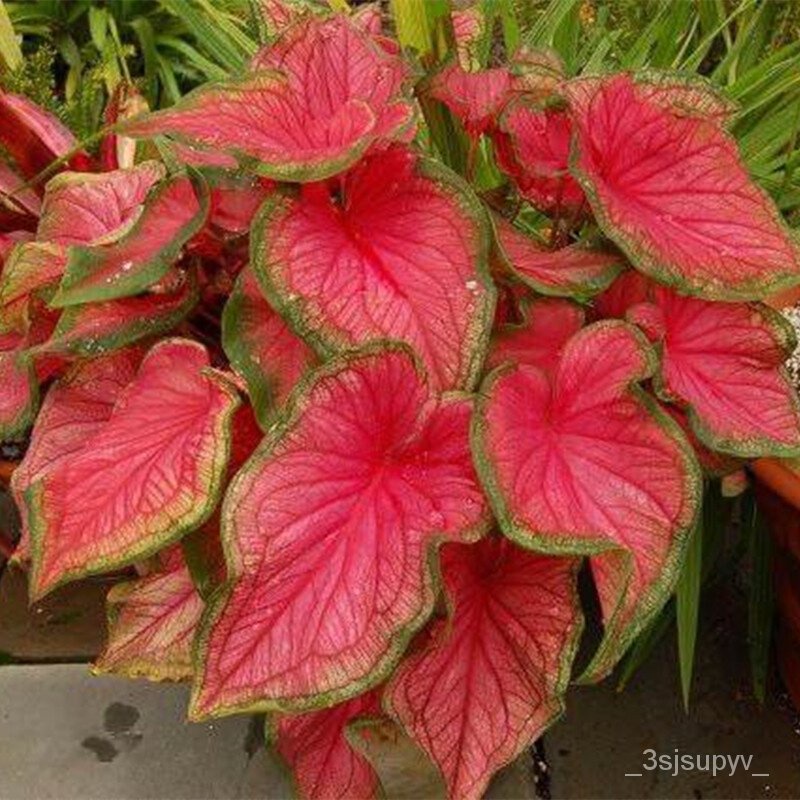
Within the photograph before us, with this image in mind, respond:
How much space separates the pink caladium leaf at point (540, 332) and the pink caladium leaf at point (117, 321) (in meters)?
0.25

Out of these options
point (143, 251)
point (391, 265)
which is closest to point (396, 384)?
point (391, 265)

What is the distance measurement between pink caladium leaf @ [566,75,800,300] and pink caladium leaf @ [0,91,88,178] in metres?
0.51

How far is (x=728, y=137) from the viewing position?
0.93 metres

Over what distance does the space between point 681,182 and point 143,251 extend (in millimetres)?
409

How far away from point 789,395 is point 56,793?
90 cm

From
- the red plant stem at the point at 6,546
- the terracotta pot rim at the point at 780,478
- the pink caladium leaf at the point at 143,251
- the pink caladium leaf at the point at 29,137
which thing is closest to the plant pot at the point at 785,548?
the terracotta pot rim at the point at 780,478

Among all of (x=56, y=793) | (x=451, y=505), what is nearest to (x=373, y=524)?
(x=451, y=505)

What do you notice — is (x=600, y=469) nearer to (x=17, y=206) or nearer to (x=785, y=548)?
(x=785, y=548)

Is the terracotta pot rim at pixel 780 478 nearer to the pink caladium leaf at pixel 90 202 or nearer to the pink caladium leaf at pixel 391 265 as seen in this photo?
the pink caladium leaf at pixel 391 265

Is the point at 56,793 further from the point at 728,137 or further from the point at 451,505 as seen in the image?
the point at 728,137

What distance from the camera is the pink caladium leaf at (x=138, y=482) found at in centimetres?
83

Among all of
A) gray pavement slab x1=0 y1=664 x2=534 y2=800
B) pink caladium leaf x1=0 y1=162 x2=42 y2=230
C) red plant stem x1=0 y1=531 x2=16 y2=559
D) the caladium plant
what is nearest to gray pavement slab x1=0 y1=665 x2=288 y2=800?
gray pavement slab x1=0 y1=664 x2=534 y2=800

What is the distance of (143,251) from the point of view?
2.93 feet

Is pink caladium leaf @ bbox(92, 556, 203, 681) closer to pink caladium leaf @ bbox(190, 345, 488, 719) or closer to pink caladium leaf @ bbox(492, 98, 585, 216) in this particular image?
→ pink caladium leaf @ bbox(190, 345, 488, 719)
